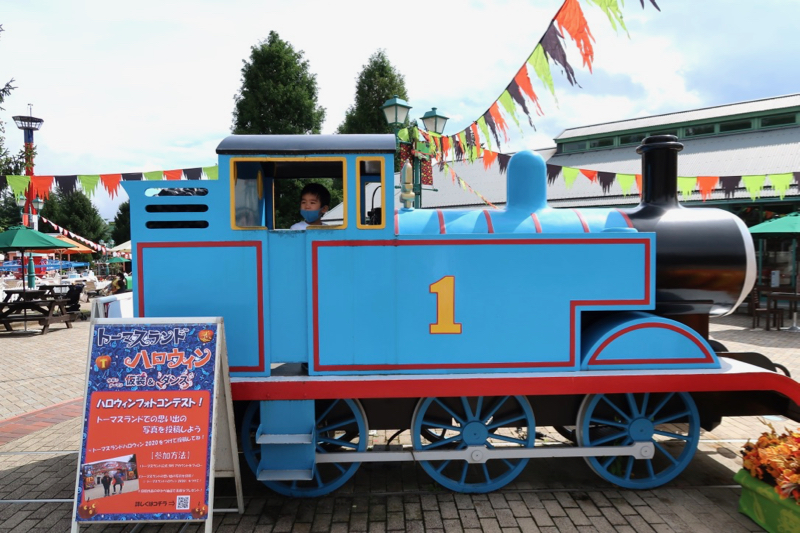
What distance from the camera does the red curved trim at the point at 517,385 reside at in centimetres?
340

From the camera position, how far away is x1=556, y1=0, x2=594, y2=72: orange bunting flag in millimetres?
5238

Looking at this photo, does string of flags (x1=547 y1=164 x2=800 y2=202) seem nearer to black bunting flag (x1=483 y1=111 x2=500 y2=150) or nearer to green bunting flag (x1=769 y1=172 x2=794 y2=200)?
green bunting flag (x1=769 y1=172 x2=794 y2=200)

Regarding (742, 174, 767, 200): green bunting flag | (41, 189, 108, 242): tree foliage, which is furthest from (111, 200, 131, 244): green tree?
(742, 174, 767, 200): green bunting flag

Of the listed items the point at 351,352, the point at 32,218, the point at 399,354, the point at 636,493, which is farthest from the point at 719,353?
the point at 32,218

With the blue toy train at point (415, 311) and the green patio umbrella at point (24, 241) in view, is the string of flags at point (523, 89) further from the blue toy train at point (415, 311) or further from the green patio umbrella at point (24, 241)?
the green patio umbrella at point (24, 241)

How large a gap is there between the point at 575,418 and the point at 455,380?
1231 mm

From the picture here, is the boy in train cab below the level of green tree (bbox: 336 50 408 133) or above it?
below

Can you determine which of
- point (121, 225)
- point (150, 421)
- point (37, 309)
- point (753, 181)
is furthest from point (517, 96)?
point (121, 225)

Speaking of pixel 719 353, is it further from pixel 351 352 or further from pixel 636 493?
pixel 351 352

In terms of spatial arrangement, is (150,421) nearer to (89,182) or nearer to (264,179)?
(264,179)

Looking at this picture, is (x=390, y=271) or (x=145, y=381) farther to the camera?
(x=390, y=271)

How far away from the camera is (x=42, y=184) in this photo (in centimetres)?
966

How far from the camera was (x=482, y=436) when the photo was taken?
3.70m

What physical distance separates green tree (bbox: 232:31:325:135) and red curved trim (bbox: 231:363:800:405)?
18.7 meters
